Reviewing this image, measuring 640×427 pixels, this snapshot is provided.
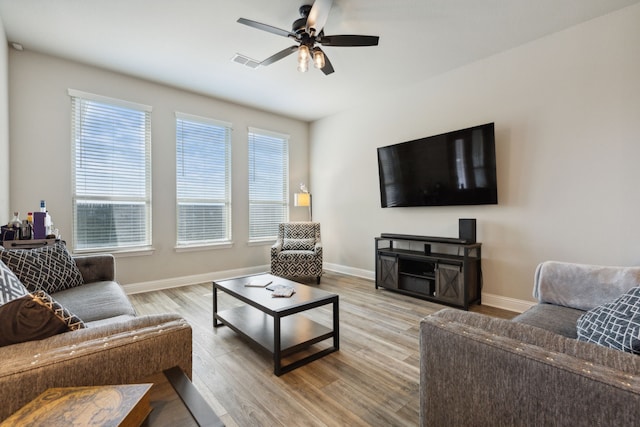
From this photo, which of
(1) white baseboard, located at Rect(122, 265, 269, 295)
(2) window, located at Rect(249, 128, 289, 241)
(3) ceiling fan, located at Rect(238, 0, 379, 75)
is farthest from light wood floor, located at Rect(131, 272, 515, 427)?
(3) ceiling fan, located at Rect(238, 0, 379, 75)

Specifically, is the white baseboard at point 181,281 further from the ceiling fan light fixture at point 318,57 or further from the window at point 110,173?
the ceiling fan light fixture at point 318,57

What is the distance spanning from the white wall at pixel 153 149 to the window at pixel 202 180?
11 cm

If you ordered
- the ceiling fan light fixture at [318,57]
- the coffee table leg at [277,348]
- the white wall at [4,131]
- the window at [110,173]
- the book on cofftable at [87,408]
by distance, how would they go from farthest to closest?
the window at [110,173] → the white wall at [4,131] → the ceiling fan light fixture at [318,57] → the coffee table leg at [277,348] → the book on cofftable at [87,408]

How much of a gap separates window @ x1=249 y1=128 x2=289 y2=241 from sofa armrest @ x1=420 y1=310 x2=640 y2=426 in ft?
14.2

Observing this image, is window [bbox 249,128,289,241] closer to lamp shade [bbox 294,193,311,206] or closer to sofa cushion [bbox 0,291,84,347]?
lamp shade [bbox 294,193,311,206]

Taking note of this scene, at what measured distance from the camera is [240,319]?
8.85ft

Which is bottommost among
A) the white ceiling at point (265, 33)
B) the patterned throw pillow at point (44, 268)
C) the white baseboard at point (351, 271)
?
the white baseboard at point (351, 271)

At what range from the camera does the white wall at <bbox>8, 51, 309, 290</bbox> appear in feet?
10.9

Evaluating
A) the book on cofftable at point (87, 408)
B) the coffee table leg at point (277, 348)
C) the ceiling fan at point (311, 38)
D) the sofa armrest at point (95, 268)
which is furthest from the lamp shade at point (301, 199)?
the book on cofftable at point (87, 408)

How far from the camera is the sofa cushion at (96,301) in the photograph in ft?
5.99

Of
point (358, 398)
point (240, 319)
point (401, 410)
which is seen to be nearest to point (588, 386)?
point (401, 410)

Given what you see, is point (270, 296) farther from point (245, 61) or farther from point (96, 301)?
point (245, 61)

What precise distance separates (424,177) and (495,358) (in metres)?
3.20

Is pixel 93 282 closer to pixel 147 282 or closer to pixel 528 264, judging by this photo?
pixel 147 282
